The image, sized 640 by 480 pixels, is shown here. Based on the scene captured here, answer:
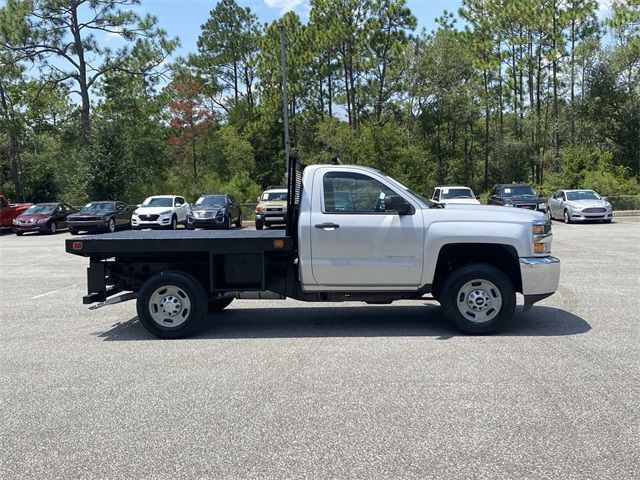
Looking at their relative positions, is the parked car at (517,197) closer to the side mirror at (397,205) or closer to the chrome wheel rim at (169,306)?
the side mirror at (397,205)

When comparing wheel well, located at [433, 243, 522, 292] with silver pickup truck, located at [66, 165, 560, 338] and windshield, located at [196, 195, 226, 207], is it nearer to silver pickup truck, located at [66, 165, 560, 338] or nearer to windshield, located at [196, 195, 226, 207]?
silver pickup truck, located at [66, 165, 560, 338]

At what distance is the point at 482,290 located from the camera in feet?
24.4

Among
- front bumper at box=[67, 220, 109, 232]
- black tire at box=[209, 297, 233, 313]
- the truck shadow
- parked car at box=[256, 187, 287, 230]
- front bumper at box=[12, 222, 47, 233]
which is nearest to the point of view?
the truck shadow

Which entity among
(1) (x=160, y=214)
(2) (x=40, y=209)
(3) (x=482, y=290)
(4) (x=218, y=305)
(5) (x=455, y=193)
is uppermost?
(5) (x=455, y=193)

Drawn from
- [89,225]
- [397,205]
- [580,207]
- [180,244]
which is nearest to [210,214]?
[89,225]

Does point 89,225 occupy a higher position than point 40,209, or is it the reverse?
point 40,209

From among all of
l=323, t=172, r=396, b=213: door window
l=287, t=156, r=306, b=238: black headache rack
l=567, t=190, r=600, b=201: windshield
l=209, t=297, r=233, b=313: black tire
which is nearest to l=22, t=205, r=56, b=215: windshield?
l=209, t=297, r=233, b=313: black tire

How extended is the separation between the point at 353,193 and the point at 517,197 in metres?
22.4

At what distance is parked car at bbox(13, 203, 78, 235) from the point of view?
28656 millimetres

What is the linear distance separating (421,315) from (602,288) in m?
3.73

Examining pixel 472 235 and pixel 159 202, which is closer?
pixel 472 235

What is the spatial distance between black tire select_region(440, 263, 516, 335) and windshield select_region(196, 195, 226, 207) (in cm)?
2090

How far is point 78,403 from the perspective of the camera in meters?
5.31

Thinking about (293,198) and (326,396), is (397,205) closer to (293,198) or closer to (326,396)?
(293,198)
